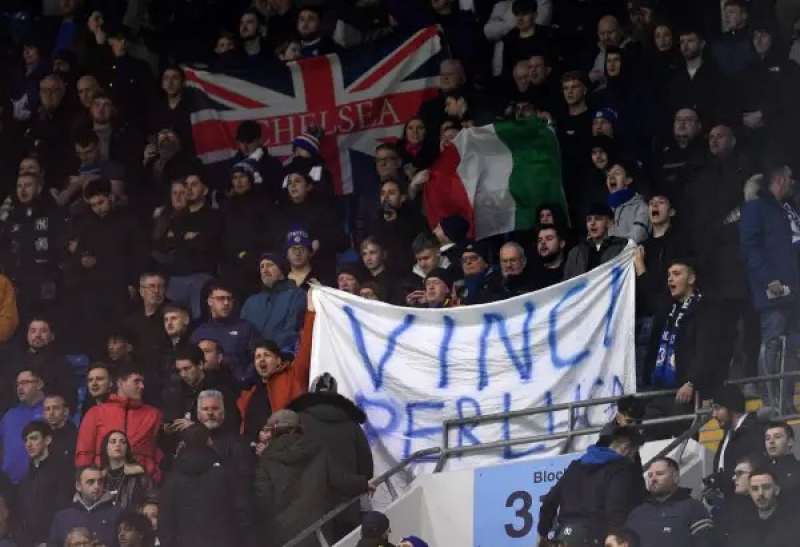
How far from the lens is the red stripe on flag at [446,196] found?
697 inches

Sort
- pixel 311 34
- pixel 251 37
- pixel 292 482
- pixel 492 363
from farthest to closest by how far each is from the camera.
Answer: pixel 251 37, pixel 311 34, pixel 492 363, pixel 292 482

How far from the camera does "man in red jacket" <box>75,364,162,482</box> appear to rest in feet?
51.7

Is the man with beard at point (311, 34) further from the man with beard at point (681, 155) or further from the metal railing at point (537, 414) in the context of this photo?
the metal railing at point (537, 414)

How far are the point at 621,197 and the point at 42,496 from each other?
411 centimetres

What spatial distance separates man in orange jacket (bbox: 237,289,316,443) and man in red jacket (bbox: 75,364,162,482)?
0.57 metres

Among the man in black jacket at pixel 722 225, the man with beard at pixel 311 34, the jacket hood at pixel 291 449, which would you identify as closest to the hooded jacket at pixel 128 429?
the jacket hood at pixel 291 449

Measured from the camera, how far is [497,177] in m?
18.1

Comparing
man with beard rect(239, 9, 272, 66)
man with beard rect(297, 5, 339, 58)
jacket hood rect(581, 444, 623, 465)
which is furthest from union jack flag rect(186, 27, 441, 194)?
jacket hood rect(581, 444, 623, 465)

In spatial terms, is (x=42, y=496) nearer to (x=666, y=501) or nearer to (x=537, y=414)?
(x=537, y=414)

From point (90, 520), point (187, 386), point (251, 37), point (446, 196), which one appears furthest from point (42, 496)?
point (251, 37)

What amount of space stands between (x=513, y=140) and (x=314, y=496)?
4344mm

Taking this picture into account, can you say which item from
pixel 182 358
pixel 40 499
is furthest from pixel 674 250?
pixel 40 499

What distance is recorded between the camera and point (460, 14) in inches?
783

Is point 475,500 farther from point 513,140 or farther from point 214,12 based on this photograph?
point 214,12
